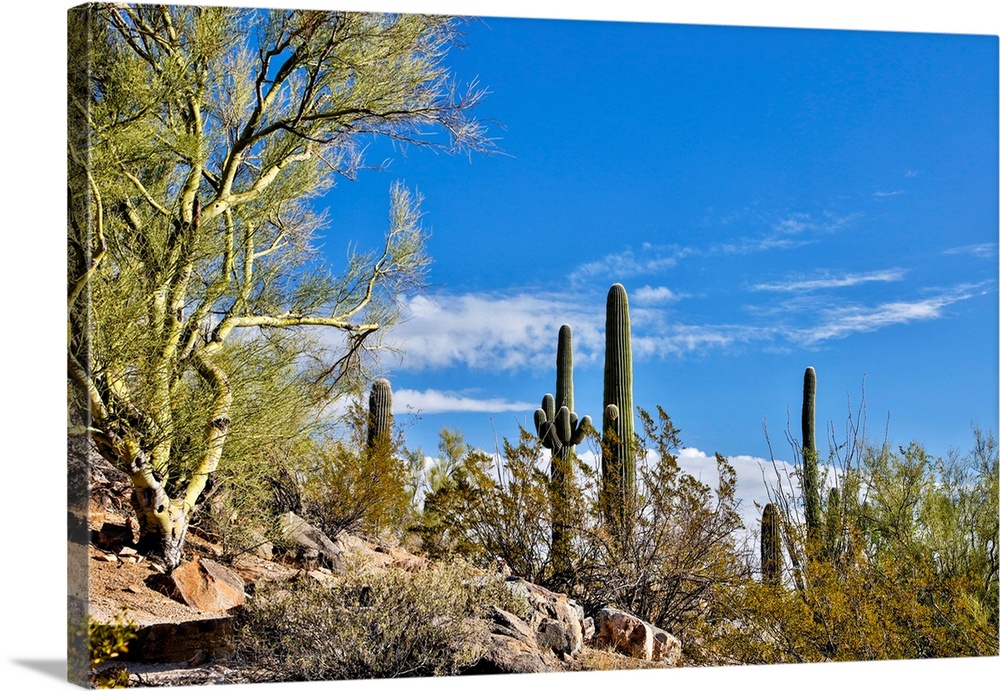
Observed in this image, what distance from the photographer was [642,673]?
706 cm

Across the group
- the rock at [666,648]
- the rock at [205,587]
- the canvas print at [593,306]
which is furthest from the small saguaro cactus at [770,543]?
the rock at [205,587]

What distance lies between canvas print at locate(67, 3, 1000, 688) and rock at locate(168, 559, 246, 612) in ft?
0.08

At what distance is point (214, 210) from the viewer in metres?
7.80

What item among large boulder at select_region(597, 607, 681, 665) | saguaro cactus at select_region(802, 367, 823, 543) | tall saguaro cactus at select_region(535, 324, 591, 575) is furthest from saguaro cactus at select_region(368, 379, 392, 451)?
saguaro cactus at select_region(802, 367, 823, 543)

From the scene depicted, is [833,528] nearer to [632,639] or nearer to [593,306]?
[632,639]

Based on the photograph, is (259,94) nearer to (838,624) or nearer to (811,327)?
(811,327)

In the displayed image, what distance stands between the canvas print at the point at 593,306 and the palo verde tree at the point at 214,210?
28 mm

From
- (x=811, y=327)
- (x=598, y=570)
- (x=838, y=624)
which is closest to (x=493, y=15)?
(x=811, y=327)

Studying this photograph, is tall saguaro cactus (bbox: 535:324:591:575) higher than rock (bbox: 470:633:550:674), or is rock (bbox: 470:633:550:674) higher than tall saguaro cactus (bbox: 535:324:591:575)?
tall saguaro cactus (bbox: 535:324:591:575)

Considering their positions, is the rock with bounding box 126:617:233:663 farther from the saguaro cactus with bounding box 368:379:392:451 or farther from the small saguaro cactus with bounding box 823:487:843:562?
the small saguaro cactus with bounding box 823:487:843:562

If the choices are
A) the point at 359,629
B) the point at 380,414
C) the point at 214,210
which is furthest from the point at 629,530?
the point at 214,210

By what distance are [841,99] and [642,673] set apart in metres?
4.19

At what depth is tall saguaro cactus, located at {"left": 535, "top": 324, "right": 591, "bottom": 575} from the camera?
8.73 m

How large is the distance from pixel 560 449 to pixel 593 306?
5.15ft
